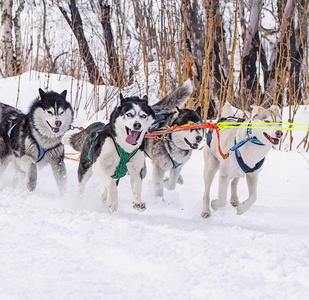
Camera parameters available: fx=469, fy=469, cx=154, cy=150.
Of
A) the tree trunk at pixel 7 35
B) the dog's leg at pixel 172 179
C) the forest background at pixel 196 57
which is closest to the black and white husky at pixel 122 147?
the dog's leg at pixel 172 179

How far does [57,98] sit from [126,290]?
2509 mm

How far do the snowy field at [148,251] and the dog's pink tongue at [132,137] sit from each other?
1.64 feet

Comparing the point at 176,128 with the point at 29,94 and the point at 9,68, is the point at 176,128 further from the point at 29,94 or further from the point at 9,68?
the point at 9,68

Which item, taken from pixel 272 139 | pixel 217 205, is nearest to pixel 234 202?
pixel 217 205

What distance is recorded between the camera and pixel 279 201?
4059 millimetres

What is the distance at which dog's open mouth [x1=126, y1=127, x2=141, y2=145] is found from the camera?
3.13 m

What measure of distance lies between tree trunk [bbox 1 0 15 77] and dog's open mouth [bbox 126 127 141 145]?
776 cm

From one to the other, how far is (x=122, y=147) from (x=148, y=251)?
109 centimetres

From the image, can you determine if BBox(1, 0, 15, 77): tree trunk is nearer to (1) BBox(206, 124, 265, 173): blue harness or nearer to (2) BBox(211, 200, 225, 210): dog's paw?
(2) BBox(211, 200, 225, 210): dog's paw

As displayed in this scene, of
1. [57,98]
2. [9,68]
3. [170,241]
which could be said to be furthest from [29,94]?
[170,241]

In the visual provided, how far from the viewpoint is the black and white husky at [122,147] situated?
3.11m

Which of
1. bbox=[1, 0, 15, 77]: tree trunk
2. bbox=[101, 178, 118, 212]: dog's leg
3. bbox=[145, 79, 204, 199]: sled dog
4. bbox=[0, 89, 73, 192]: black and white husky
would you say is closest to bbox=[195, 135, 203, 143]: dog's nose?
bbox=[145, 79, 204, 199]: sled dog

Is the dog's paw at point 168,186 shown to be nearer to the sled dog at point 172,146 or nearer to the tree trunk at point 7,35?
the sled dog at point 172,146

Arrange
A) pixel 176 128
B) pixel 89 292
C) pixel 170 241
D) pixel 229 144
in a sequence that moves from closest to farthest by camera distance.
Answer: pixel 89 292, pixel 170 241, pixel 229 144, pixel 176 128
